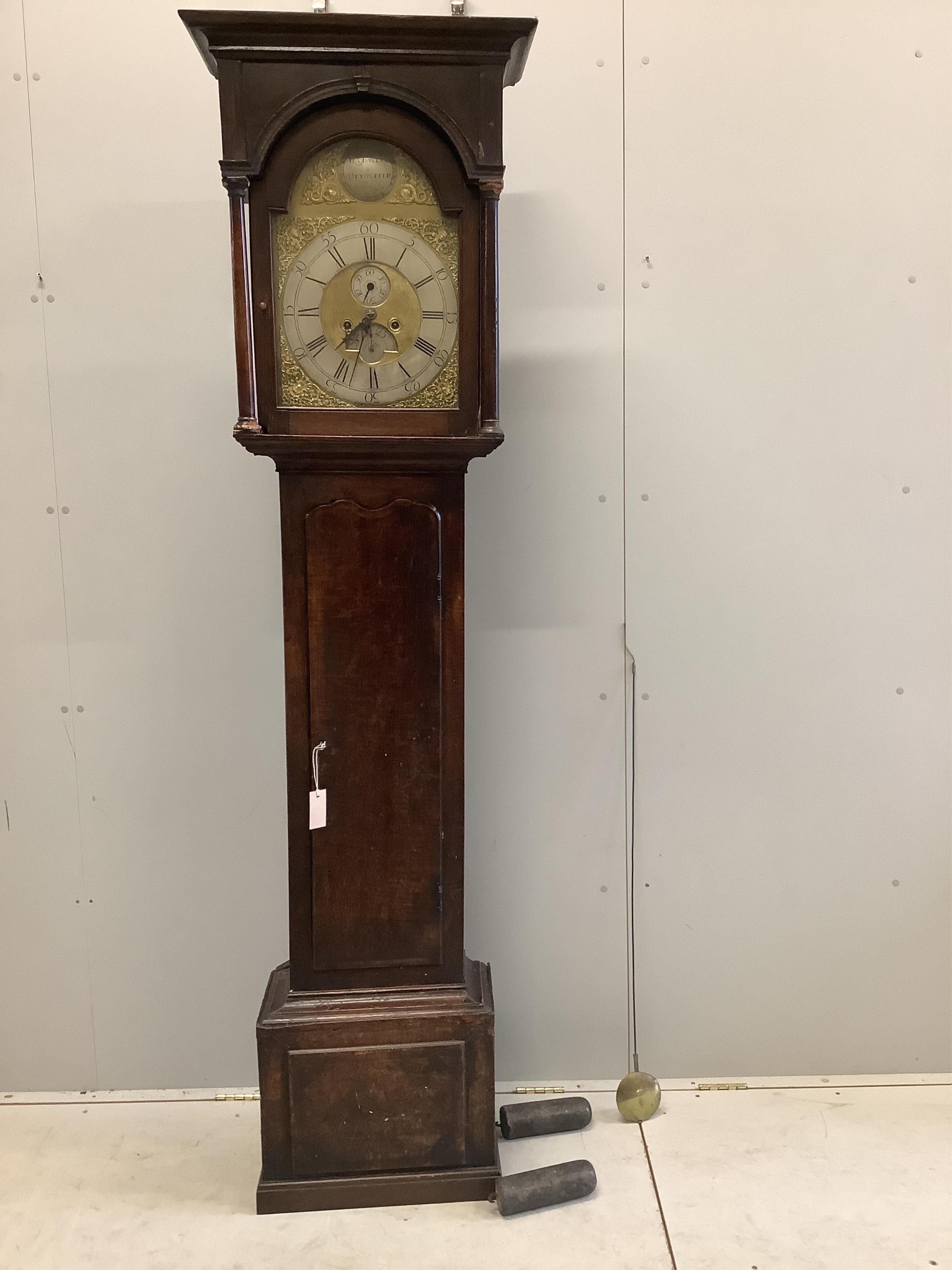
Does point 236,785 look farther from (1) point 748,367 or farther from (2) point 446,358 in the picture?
(1) point 748,367

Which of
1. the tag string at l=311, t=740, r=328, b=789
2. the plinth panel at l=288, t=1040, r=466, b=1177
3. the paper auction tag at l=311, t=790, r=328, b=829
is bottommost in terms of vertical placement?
the plinth panel at l=288, t=1040, r=466, b=1177

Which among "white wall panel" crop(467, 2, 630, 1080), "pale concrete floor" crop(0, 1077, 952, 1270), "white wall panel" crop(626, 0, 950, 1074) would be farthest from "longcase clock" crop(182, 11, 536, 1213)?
"white wall panel" crop(626, 0, 950, 1074)

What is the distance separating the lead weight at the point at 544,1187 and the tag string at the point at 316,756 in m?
0.85

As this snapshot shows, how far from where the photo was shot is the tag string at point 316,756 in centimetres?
190

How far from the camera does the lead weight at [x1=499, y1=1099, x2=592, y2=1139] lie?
6.93 ft

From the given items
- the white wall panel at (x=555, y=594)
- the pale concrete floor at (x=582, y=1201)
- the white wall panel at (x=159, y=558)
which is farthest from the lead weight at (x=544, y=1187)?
the white wall panel at (x=159, y=558)

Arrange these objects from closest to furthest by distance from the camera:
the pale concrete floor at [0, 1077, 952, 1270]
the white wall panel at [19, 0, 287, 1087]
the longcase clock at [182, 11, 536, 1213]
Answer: the longcase clock at [182, 11, 536, 1213], the pale concrete floor at [0, 1077, 952, 1270], the white wall panel at [19, 0, 287, 1087]

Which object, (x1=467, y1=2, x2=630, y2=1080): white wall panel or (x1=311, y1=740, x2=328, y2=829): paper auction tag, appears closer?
(x1=311, y1=740, x2=328, y2=829): paper auction tag

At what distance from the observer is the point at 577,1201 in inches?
76.3

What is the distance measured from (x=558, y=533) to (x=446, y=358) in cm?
58

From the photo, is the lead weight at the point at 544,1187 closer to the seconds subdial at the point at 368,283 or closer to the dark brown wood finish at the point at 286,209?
the dark brown wood finish at the point at 286,209

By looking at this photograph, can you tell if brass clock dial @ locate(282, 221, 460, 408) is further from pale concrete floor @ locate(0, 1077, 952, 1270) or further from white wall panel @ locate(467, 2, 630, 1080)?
pale concrete floor @ locate(0, 1077, 952, 1270)

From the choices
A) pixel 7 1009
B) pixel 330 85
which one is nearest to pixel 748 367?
pixel 330 85

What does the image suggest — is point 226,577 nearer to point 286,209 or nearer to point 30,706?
point 30,706
